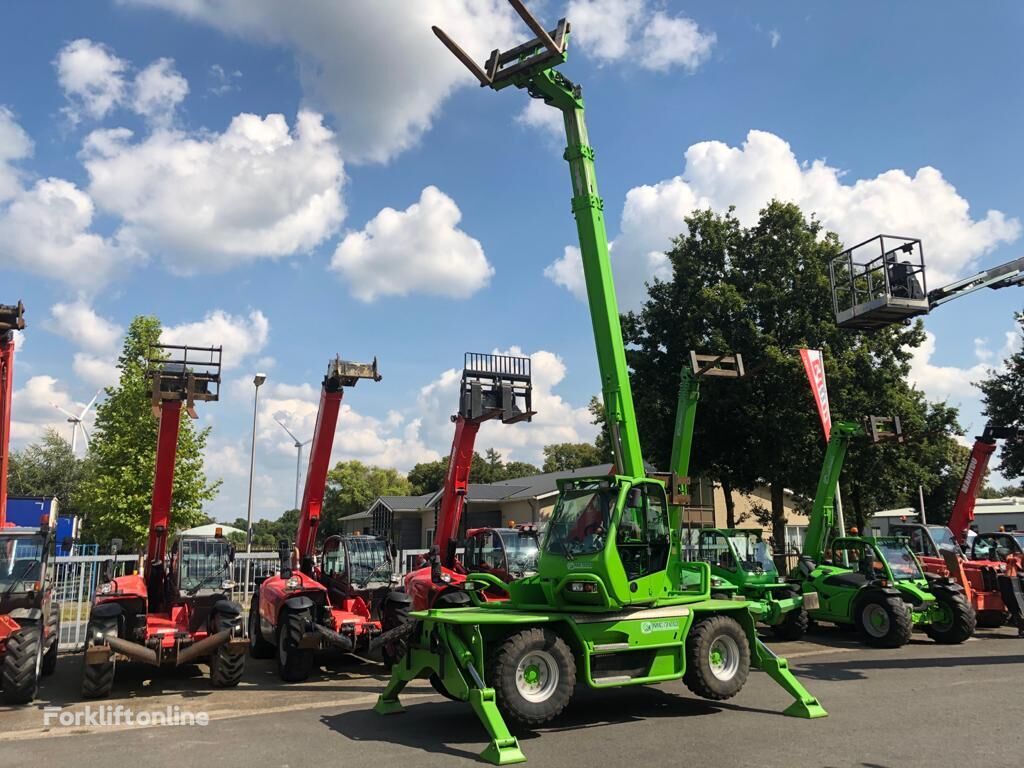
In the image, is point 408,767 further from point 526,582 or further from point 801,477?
point 801,477

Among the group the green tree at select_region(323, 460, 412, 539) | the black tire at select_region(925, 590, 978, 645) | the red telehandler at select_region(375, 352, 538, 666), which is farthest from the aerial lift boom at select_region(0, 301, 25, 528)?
the green tree at select_region(323, 460, 412, 539)

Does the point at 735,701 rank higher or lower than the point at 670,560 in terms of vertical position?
lower

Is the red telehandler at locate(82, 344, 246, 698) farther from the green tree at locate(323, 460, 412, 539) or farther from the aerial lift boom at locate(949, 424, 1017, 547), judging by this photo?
the green tree at locate(323, 460, 412, 539)

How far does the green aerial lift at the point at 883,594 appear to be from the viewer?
14.2m

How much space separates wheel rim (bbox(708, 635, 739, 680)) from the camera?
959cm

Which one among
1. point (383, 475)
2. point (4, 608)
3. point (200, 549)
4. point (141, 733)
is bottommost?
point (141, 733)

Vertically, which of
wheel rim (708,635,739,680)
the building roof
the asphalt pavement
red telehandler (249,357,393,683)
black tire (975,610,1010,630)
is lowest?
the asphalt pavement

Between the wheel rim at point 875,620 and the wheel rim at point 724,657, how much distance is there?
6215 millimetres

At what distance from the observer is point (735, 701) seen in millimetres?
9719

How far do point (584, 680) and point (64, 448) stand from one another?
60.0 metres

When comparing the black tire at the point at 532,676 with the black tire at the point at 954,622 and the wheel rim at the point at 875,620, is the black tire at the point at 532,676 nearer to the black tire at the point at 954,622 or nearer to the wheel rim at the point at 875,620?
the wheel rim at the point at 875,620

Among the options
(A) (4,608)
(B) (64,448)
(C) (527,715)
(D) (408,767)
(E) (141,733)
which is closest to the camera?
(D) (408,767)

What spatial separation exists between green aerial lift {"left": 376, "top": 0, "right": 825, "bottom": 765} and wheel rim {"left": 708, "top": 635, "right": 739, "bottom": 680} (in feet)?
0.04

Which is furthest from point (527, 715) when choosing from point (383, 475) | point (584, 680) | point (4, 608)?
point (383, 475)
